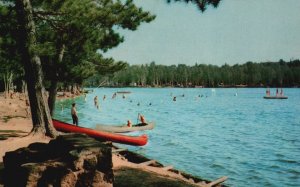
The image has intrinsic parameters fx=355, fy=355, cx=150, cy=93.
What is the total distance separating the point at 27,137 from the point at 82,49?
17.6 ft

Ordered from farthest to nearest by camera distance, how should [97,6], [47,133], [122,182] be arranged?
[97,6] < [47,133] < [122,182]

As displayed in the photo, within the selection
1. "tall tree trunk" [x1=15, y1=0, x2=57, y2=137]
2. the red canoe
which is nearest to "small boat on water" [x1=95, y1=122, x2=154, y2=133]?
the red canoe

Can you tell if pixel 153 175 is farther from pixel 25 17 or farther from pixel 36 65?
pixel 25 17

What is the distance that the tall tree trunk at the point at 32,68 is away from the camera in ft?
49.4

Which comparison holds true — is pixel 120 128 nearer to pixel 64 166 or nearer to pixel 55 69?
pixel 55 69

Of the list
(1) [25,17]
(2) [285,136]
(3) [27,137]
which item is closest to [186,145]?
(2) [285,136]

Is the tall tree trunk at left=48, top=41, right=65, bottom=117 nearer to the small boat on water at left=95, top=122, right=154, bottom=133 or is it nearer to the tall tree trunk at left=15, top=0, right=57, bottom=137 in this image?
the tall tree trunk at left=15, top=0, right=57, bottom=137

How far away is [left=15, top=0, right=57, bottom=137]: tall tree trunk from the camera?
15.1 metres

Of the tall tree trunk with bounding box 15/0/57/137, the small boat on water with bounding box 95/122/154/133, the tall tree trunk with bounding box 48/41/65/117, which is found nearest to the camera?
the tall tree trunk with bounding box 15/0/57/137

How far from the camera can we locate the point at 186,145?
28.9 meters

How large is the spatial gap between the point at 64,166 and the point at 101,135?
49.0 feet

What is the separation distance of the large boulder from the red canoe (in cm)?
1314

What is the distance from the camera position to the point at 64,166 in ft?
23.4

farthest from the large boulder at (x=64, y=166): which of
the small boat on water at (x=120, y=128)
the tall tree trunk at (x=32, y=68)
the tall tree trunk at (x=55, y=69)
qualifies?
the small boat on water at (x=120, y=128)
